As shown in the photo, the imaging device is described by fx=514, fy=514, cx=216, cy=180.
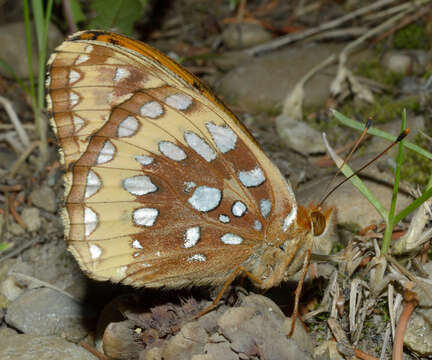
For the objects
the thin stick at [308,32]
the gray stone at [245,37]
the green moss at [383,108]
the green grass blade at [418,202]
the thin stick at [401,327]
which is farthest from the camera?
the gray stone at [245,37]

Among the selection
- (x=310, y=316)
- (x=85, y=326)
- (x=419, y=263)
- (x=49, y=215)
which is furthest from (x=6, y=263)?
(x=419, y=263)

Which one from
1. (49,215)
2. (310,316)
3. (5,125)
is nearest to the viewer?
(310,316)

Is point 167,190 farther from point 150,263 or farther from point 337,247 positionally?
point 337,247

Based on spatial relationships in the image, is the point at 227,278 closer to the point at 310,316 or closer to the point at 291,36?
the point at 310,316

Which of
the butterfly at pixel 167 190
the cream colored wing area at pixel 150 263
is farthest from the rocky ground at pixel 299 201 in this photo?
the butterfly at pixel 167 190

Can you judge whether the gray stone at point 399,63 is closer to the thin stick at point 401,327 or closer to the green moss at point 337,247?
the green moss at point 337,247
